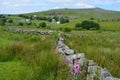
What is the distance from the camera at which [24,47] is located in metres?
8.92

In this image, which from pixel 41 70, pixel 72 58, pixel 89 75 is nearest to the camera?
pixel 89 75

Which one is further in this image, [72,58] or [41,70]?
[72,58]

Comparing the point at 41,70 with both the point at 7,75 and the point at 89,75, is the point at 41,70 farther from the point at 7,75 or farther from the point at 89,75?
the point at 89,75

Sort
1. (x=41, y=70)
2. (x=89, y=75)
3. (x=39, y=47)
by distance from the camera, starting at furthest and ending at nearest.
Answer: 1. (x=39, y=47)
2. (x=41, y=70)
3. (x=89, y=75)

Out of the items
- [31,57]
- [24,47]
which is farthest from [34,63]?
[24,47]

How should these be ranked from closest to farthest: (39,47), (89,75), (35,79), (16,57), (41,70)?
1. (89,75)
2. (35,79)
3. (41,70)
4. (16,57)
5. (39,47)

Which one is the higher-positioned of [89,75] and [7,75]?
[89,75]

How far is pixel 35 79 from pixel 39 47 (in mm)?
3842

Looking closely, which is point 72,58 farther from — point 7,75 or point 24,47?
point 24,47

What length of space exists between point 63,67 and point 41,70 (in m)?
0.50

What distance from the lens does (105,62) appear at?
283 inches

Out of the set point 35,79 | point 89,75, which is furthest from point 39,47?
point 89,75

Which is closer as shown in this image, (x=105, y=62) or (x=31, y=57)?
(x=105, y=62)

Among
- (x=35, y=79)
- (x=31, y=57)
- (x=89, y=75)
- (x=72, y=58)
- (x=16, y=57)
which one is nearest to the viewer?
(x=89, y=75)
